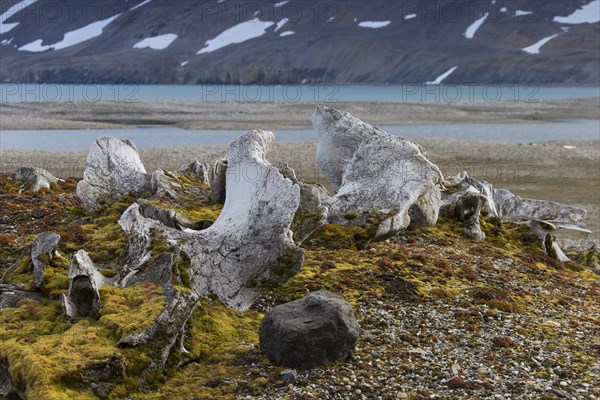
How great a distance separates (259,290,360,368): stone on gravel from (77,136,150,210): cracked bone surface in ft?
30.6

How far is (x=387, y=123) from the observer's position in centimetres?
8044

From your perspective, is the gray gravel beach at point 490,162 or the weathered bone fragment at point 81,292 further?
the gray gravel beach at point 490,162

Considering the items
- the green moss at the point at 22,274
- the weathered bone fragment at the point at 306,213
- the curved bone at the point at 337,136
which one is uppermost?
the curved bone at the point at 337,136

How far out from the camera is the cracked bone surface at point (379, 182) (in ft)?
56.7

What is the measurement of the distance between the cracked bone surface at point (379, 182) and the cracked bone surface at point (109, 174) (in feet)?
17.2

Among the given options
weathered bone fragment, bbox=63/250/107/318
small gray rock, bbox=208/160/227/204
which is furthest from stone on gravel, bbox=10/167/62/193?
weathered bone fragment, bbox=63/250/107/318

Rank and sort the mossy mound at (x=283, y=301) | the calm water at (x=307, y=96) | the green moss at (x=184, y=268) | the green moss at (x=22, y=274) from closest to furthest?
the mossy mound at (x=283, y=301) → the green moss at (x=184, y=268) → the green moss at (x=22, y=274) → the calm water at (x=307, y=96)

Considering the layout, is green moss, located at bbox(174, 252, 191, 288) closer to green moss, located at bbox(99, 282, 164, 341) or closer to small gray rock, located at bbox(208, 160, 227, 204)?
green moss, located at bbox(99, 282, 164, 341)

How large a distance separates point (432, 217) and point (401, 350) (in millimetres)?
7588

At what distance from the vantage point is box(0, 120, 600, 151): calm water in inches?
2267

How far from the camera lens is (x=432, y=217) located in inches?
747

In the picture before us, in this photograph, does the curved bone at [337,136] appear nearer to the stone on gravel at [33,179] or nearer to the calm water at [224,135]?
the stone on gravel at [33,179]

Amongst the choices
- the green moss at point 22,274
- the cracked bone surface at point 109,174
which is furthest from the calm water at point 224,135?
the green moss at point 22,274

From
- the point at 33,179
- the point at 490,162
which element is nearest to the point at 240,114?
the point at 490,162
